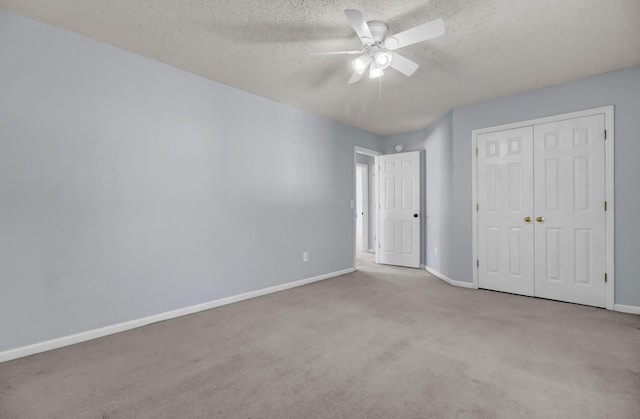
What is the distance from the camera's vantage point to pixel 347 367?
7.01ft

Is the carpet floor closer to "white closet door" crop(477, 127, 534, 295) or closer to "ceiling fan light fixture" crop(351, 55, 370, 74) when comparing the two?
"white closet door" crop(477, 127, 534, 295)

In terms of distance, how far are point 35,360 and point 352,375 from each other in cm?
229

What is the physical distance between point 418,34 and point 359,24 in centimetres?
43

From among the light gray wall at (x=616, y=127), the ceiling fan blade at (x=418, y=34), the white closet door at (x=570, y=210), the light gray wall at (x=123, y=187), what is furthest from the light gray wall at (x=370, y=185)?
the ceiling fan blade at (x=418, y=34)

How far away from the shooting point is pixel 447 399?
178cm

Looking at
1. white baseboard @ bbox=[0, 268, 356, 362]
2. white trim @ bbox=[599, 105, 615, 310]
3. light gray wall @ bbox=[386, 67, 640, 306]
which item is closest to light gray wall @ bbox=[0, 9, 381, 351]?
white baseboard @ bbox=[0, 268, 356, 362]

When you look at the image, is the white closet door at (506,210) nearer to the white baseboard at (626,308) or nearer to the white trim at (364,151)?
the white baseboard at (626,308)

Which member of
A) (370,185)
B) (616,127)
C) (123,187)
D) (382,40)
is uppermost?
(382,40)

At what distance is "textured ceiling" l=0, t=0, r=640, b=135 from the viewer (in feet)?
7.29

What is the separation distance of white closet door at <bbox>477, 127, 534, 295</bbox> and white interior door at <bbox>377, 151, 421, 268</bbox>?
4.88 ft

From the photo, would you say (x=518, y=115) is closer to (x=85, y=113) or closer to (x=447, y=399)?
(x=447, y=399)

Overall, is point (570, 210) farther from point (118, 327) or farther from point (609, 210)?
point (118, 327)

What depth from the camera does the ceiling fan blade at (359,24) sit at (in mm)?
1990

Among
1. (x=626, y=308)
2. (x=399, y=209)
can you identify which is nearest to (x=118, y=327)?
(x=399, y=209)
